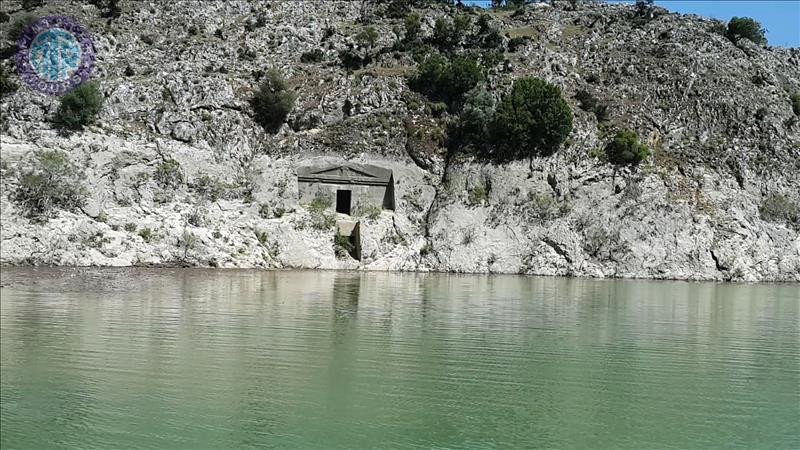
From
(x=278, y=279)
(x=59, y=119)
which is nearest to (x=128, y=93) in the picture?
(x=59, y=119)

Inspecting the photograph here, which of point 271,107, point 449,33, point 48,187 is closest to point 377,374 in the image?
point 48,187

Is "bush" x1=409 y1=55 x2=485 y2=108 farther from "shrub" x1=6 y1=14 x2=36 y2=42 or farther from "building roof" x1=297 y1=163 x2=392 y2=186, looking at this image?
"shrub" x1=6 y1=14 x2=36 y2=42

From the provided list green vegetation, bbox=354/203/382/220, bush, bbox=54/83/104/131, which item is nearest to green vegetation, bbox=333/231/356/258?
green vegetation, bbox=354/203/382/220

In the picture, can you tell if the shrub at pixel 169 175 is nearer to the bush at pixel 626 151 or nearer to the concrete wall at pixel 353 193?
the concrete wall at pixel 353 193

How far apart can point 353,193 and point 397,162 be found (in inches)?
213

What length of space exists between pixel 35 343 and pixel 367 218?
137 feet

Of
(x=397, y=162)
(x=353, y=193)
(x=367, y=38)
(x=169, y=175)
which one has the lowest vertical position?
(x=353, y=193)

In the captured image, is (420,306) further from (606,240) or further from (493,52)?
(493,52)

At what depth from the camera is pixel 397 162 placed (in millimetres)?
63094

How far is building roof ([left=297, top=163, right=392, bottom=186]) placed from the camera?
60.6 meters

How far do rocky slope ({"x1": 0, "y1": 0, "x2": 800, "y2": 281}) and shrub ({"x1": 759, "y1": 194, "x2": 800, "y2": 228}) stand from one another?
2.59ft

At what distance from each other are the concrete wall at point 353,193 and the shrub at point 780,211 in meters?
35.3

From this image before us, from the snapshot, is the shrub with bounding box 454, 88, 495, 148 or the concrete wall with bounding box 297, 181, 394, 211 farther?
the shrub with bounding box 454, 88, 495, 148

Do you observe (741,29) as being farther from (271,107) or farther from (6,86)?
(6,86)
